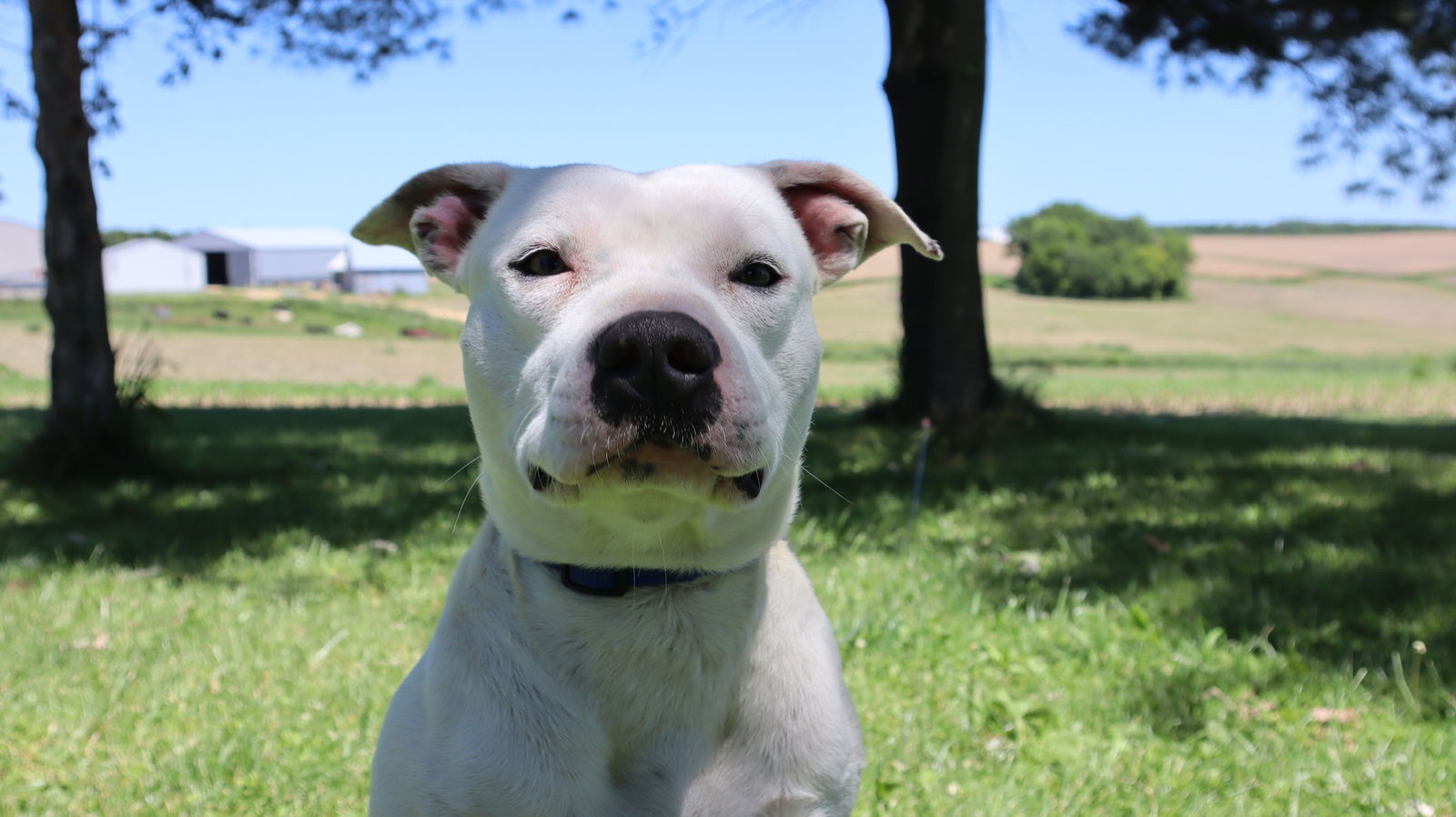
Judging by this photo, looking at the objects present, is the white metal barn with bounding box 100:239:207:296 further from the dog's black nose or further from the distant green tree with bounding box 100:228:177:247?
the dog's black nose

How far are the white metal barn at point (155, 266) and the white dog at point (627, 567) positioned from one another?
217ft

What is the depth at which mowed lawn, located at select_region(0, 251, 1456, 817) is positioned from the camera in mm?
3564

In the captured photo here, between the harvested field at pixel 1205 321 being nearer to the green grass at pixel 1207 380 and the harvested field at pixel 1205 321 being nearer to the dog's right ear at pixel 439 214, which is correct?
the green grass at pixel 1207 380

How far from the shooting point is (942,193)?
878 centimetres

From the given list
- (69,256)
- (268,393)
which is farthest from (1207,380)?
(69,256)

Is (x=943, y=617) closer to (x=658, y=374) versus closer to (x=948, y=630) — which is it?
(x=948, y=630)

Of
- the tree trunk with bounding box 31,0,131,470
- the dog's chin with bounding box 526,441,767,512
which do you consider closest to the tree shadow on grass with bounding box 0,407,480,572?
the tree trunk with bounding box 31,0,131,470

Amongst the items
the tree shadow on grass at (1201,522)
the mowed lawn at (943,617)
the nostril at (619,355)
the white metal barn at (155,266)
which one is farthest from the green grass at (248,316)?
the nostril at (619,355)

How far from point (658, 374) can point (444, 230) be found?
1.17 metres

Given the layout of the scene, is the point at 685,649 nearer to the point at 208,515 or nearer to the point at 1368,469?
the point at 208,515

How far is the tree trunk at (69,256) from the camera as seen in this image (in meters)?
7.64

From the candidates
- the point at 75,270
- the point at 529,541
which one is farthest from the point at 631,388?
the point at 75,270

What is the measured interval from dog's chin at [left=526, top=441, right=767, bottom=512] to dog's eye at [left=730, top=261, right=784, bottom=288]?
47 centimetres

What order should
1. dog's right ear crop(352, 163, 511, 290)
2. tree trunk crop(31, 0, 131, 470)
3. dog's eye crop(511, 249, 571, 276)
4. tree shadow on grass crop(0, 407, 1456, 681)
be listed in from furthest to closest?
1. tree trunk crop(31, 0, 131, 470)
2. tree shadow on grass crop(0, 407, 1456, 681)
3. dog's right ear crop(352, 163, 511, 290)
4. dog's eye crop(511, 249, 571, 276)
